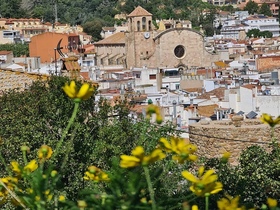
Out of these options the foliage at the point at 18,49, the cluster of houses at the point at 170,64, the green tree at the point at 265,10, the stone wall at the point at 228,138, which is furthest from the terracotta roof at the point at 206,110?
the green tree at the point at 265,10

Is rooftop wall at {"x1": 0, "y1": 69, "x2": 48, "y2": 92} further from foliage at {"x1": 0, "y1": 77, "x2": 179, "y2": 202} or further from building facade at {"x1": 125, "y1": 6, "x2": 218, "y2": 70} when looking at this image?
building facade at {"x1": 125, "y1": 6, "x2": 218, "y2": 70}

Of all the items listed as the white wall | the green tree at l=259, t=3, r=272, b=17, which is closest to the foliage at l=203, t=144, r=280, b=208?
the white wall

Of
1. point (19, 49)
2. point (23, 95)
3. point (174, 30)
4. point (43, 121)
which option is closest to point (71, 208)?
point (43, 121)

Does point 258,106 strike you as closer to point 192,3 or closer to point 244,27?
point 244,27

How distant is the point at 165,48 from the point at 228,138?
1683 inches

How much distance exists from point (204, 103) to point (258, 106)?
356cm

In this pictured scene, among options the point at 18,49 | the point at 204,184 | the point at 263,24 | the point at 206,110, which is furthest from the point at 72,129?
the point at 263,24

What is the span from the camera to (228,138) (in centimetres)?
1089

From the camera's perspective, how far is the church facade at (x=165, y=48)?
175 ft

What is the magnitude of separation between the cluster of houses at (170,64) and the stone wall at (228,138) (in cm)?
108

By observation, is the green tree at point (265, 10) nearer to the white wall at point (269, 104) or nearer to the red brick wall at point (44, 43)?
the red brick wall at point (44, 43)

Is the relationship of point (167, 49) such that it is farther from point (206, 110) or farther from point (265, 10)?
point (265, 10)

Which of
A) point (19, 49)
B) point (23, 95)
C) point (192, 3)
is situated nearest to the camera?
point (23, 95)

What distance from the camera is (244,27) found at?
83.9 meters
